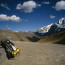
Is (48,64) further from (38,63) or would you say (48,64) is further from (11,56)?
(11,56)

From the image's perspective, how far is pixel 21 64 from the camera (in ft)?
44.7

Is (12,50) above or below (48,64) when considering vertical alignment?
above

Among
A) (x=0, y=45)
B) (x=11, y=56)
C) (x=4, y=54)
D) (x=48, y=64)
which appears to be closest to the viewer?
(x=48, y=64)

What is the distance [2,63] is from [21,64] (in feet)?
9.06

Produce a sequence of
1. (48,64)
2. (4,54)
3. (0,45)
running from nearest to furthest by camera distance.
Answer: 1. (48,64)
2. (4,54)
3. (0,45)

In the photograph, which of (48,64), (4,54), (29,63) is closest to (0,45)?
(4,54)

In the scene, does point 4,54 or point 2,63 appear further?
point 4,54

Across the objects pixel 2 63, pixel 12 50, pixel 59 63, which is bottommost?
pixel 59 63

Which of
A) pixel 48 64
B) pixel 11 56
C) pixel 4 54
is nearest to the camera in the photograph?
pixel 48 64

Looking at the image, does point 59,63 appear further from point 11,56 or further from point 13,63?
point 11,56

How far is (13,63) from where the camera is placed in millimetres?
13977

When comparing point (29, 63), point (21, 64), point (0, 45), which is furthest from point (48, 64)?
point (0, 45)

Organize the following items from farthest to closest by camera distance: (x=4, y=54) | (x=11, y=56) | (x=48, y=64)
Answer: (x=4, y=54) < (x=11, y=56) < (x=48, y=64)

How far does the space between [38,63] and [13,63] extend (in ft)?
12.0
